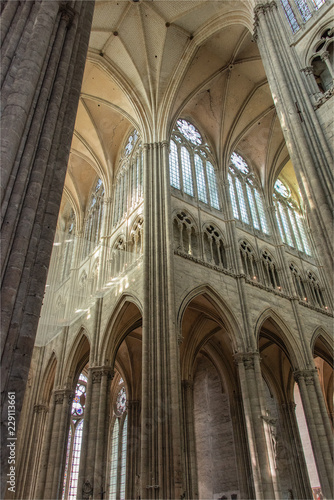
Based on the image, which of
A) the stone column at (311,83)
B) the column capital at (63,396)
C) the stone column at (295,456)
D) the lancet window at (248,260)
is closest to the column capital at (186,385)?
the column capital at (63,396)

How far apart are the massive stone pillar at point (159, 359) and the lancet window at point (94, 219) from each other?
5.62m

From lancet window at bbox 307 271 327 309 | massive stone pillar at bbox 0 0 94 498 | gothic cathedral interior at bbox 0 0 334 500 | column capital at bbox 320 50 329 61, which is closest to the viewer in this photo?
massive stone pillar at bbox 0 0 94 498

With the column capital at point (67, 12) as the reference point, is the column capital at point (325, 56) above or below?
above

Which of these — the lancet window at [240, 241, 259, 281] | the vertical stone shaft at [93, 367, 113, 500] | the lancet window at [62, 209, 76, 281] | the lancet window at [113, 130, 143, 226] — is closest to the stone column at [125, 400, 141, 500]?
the vertical stone shaft at [93, 367, 113, 500]

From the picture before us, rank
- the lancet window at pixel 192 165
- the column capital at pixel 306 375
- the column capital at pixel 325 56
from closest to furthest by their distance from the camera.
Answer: the column capital at pixel 325 56, the column capital at pixel 306 375, the lancet window at pixel 192 165

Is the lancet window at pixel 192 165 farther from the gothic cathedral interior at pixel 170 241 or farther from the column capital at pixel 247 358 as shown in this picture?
the column capital at pixel 247 358

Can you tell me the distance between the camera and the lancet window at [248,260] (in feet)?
57.2

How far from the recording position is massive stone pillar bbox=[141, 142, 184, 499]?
10.2 metres

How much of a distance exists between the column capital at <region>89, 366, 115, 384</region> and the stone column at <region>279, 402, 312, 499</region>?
847 centimetres

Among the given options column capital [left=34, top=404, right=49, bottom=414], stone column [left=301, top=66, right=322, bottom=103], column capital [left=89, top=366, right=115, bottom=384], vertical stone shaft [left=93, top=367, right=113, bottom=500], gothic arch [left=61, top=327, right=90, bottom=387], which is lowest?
vertical stone shaft [left=93, top=367, right=113, bottom=500]

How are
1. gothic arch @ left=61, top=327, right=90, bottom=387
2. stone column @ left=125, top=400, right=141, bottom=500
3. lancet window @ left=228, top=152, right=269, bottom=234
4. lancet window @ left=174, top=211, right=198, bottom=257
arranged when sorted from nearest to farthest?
lancet window @ left=174, top=211, right=198, bottom=257 < stone column @ left=125, top=400, right=141, bottom=500 < gothic arch @ left=61, top=327, right=90, bottom=387 < lancet window @ left=228, top=152, right=269, bottom=234

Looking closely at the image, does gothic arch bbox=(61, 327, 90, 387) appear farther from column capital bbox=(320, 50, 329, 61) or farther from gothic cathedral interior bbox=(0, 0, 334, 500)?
column capital bbox=(320, 50, 329, 61)

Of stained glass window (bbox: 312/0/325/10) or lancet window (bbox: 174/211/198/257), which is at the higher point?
stained glass window (bbox: 312/0/325/10)

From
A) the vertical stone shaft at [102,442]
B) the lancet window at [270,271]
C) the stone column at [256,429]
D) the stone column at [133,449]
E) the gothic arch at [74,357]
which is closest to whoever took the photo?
the stone column at [256,429]
